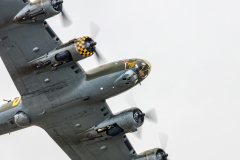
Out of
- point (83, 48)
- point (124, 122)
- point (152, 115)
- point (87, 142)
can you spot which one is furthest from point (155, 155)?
point (83, 48)

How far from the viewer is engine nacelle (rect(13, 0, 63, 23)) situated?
39.6 m

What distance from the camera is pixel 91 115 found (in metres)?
44.7

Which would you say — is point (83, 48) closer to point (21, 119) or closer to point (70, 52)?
point (70, 52)

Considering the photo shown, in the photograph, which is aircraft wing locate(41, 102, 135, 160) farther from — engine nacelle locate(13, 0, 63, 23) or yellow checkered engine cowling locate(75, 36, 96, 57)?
engine nacelle locate(13, 0, 63, 23)

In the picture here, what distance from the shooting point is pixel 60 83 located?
43.1 m

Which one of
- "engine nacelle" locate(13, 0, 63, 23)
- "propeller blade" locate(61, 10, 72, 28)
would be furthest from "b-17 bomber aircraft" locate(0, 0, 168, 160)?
"propeller blade" locate(61, 10, 72, 28)

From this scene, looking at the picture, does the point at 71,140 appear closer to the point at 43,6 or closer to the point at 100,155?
the point at 100,155

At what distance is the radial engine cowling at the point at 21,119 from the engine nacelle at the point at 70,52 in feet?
19.0

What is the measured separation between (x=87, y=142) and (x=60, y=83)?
24.1 feet

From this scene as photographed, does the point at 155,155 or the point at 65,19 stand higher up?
the point at 65,19

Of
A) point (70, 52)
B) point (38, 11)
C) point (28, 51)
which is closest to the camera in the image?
point (38, 11)

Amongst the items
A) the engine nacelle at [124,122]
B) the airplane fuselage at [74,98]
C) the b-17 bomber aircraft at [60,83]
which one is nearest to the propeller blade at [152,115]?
the b-17 bomber aircraft at [60,83]

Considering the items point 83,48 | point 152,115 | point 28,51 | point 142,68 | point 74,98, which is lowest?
point 152,115

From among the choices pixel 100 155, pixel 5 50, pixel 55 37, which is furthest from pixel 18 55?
pixel 100 155
